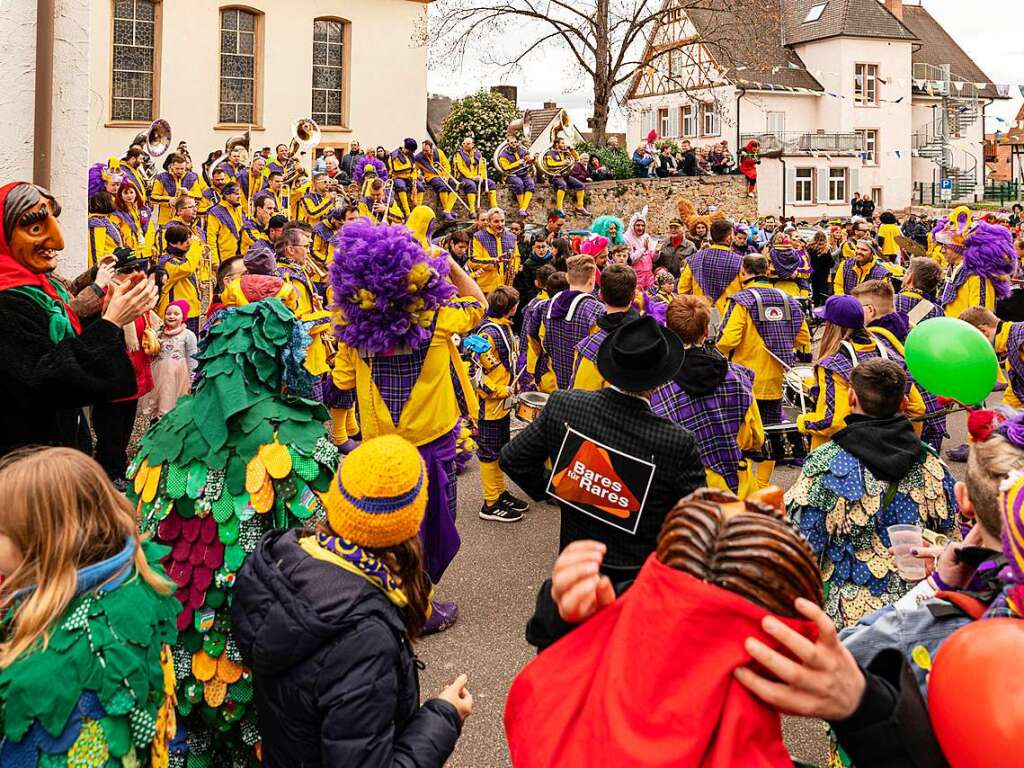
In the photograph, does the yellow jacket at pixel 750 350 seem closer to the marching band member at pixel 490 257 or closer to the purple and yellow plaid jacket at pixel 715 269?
the purple and yellow plaid jacket at pixel 715 269

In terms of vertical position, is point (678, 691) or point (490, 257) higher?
point (490, 257)

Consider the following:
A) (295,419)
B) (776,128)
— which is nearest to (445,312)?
(295,419)

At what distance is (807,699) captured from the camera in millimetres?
1396

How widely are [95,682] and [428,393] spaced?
2.71 m

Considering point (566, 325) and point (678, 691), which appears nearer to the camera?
point (678, 691)

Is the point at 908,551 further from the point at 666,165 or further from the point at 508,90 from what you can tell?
the point at 508,90

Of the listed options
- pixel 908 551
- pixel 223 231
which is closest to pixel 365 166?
pixel 223 231

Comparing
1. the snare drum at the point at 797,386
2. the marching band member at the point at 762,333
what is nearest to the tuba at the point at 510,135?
the snare drum at the point at 797,386

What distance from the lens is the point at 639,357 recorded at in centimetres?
334

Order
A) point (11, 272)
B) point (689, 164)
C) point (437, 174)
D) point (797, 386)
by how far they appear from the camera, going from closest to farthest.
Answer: point (11, 272)
point (797, 386)
point (437, 174)
point (689, 164)

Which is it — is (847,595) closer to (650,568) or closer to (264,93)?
(650,568)

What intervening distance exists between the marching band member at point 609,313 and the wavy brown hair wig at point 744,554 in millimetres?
3877

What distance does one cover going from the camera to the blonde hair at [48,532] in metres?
2.03

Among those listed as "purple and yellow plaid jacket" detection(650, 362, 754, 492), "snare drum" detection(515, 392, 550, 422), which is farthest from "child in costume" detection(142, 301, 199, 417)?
"purple and yellow plaid jacket" detection(650, 362, 754, 492)
